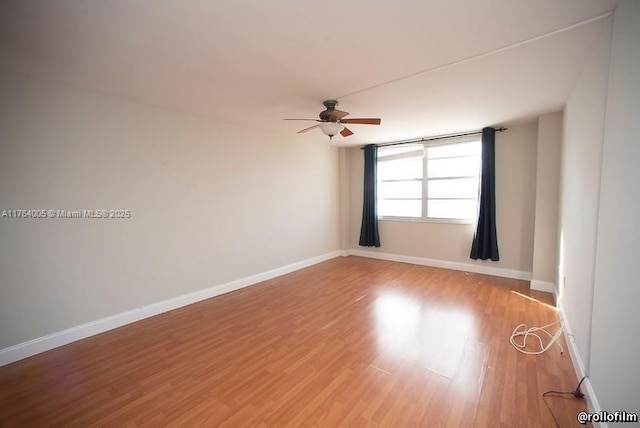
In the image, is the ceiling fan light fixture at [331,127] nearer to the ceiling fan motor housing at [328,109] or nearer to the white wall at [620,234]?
the ceiling fan motor housing at [328,109]

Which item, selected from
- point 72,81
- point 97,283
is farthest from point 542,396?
point 72,81

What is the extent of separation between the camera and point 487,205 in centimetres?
431

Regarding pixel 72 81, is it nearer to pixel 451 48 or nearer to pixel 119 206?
pixel 119 206

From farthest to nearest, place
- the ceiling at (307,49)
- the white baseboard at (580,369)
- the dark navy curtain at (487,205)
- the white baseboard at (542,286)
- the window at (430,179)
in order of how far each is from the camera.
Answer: the window at (430,179)
the dark navy curtain at (487,205)
the white baseboard at (542,286)
the white baseboard at (580,369)
the ceiling at (307,49)

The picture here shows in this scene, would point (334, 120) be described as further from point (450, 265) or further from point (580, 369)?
point (450, 265)

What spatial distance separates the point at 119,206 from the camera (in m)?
2.86

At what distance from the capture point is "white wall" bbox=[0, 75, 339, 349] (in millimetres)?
2289

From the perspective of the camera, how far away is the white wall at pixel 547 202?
3506mm

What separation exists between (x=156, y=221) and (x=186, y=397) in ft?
6.81

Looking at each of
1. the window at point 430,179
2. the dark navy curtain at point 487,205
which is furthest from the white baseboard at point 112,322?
the dark navy curtain at point 487,205

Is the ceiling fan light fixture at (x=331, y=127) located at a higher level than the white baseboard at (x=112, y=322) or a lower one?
higher

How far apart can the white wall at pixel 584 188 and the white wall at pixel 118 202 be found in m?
3.81

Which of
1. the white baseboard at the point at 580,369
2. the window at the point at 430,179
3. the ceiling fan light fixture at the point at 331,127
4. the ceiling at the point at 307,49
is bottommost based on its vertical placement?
the white baseboard at the point at 580,369

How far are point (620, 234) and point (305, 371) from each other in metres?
2.16
